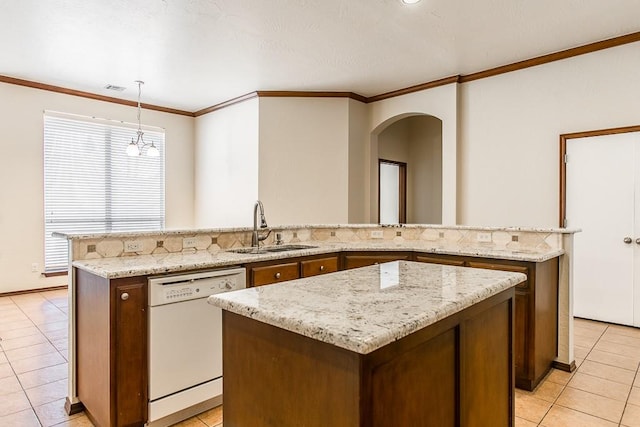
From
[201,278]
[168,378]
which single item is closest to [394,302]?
[201,278]

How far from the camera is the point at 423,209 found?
730 cm

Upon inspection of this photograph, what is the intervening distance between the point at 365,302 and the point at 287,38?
10.7 feet

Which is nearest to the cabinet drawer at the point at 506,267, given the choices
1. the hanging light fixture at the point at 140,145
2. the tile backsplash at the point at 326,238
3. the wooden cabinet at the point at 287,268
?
the tile backsplash at the point at 326,238

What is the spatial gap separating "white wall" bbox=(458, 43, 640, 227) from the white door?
0.18m

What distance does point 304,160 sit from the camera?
5.48 metres

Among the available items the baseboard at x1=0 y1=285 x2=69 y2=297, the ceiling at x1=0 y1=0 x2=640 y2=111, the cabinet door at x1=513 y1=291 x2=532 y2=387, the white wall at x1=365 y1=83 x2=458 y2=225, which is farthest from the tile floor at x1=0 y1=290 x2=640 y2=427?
the ceiling at x1=0 y1=0 x2=640 y2=111

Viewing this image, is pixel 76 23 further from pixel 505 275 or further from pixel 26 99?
pixel 505 275

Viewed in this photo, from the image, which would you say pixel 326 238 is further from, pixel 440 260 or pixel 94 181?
pixel 94 181

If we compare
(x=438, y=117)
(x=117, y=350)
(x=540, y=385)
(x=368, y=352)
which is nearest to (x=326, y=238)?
(x=540, y=385)

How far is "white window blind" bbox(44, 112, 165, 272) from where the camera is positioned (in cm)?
547

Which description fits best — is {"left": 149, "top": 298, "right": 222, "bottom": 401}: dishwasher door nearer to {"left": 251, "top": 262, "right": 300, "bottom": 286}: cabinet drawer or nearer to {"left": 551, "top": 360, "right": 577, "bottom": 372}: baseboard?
{"left": 251, "top": 262, "right": 300, "bottom": 286}: cabinet drawer

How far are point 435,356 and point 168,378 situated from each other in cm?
159

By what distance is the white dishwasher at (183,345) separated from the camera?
2.09 metres

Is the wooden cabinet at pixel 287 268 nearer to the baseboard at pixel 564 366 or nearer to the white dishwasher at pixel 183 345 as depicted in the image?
the white dishwasher at pixel 183 345
